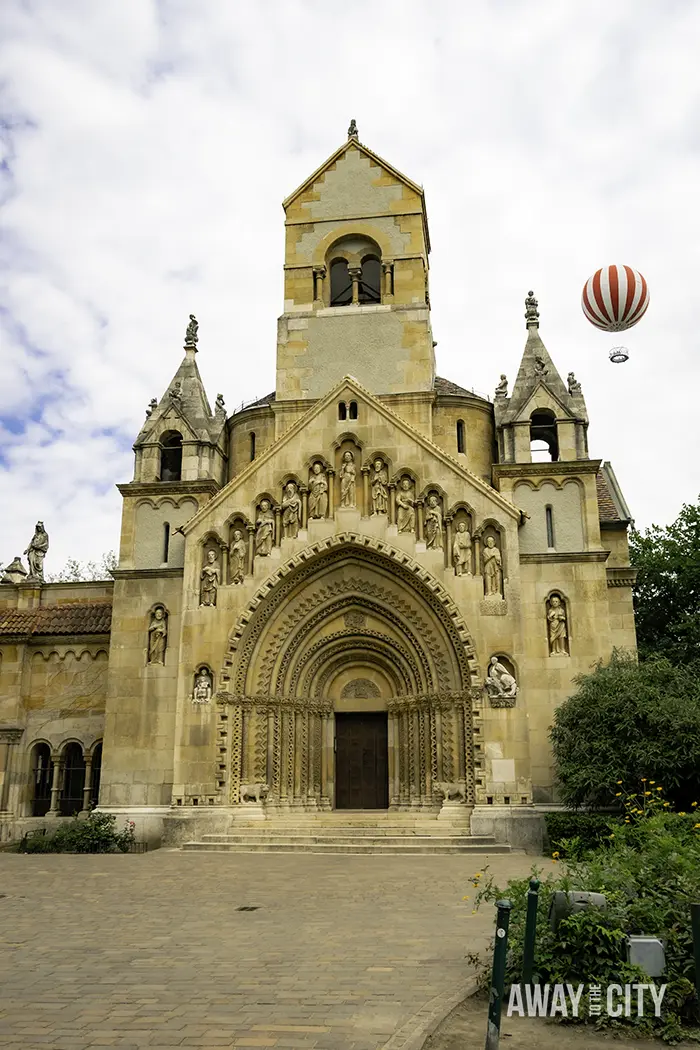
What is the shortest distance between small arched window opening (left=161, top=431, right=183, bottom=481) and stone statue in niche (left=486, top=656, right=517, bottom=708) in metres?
12.1

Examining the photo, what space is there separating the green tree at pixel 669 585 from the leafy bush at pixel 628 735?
13.1 meters

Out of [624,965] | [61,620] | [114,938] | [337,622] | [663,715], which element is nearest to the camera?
[624,965]

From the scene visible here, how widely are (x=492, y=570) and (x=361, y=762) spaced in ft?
22.6

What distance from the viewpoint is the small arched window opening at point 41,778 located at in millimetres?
27609

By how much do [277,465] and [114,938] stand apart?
1674 cm

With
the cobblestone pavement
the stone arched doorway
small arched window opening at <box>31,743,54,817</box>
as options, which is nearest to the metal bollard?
the cobblestone pavement

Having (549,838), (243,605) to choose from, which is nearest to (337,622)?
(243,605)

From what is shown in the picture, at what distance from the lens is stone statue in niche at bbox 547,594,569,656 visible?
958 inches

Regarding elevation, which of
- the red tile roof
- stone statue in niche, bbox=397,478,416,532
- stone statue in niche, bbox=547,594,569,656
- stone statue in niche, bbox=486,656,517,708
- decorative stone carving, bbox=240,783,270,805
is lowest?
decorative stone carving, bbox=240,783,270,805

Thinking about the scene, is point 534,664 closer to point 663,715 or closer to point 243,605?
point 663,715

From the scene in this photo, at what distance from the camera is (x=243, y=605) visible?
25.1 metres

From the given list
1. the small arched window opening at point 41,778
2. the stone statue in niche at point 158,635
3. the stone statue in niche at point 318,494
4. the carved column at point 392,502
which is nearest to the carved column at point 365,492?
the carved column at point 392,502

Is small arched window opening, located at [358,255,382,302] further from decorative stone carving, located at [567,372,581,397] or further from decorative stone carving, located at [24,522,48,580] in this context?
decorative stone carving, located at [24,522,48,580]

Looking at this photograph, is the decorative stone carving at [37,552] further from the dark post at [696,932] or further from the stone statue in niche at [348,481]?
the dark post at [696,932]
